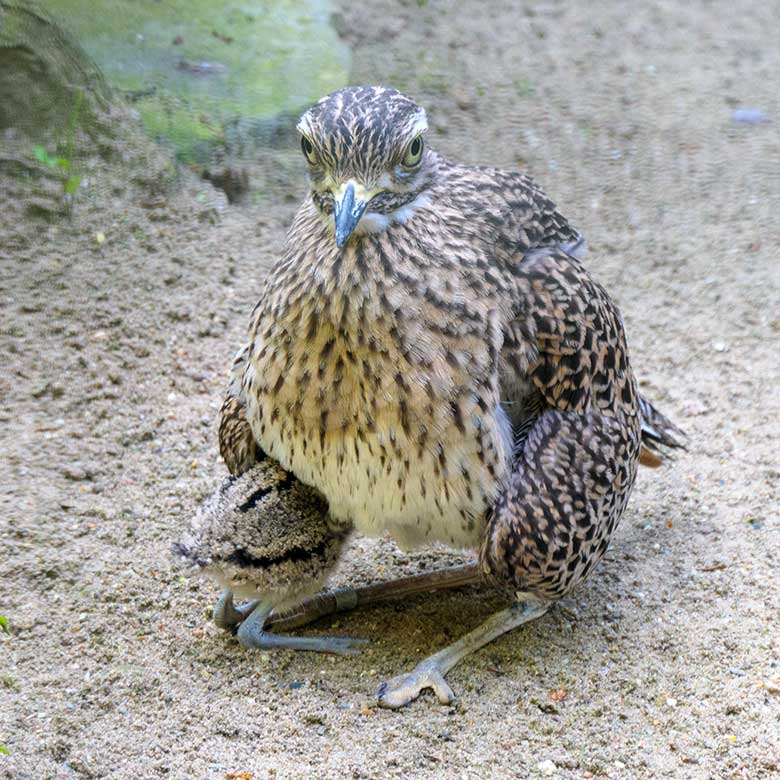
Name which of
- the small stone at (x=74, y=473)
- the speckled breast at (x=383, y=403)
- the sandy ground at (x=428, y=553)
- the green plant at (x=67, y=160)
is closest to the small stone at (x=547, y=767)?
the sandy ground at (x=428, y=553)

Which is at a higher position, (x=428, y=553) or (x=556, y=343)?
(x=556, y=343)

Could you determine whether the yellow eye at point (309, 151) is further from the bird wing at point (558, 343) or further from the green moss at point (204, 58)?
the green moss at point (204, 58)

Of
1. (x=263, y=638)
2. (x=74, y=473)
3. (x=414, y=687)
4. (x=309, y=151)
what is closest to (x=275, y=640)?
(x=263, y=638)

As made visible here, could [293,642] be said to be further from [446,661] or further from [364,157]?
[364,157]

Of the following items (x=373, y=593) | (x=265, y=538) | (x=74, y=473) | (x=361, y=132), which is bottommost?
(x=373, y=593)

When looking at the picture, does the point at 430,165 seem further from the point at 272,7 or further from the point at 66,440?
the point at 272,7

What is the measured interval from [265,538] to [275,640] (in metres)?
0.44

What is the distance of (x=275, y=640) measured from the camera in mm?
4395

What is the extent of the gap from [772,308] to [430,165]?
10.1ft

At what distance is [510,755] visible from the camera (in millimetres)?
3812

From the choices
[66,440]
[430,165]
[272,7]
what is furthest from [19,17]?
[430,165]

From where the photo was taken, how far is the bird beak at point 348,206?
11.7 feet

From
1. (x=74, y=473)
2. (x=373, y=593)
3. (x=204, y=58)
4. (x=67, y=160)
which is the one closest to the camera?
(x=373, y=593)

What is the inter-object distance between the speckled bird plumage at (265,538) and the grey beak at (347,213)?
110 cm
